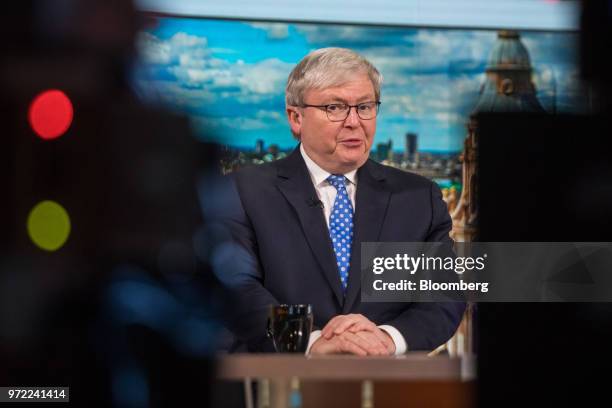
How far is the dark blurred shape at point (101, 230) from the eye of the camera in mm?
1126

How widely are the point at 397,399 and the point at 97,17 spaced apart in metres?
1.05

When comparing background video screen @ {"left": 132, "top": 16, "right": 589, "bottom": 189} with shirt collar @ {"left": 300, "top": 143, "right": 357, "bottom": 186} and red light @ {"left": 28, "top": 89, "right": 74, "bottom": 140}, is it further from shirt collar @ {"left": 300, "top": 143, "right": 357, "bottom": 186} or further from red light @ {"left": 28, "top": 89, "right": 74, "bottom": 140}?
Result: red light @ {"left": 28, "top": 89, "right": 74, "bottom": 140}

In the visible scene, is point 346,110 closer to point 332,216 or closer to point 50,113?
point 332,216

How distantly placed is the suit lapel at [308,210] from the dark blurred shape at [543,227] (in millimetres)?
1047

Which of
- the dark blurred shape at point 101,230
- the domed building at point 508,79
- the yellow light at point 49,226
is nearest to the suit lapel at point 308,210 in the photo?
the dark blurred shape at point 101,230

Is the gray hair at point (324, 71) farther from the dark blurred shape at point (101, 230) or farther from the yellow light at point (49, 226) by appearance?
the yellow light at point (49, 226)

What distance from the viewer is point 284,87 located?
2.21 m

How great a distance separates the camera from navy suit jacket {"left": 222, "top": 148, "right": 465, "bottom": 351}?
203 cm

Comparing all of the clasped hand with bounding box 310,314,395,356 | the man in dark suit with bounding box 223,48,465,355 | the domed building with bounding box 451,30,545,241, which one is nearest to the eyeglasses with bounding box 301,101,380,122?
the man in dark suit with bounding box 223,48,465,355

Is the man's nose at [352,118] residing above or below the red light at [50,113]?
above

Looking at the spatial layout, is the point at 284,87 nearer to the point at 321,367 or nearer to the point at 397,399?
the point at 397,399

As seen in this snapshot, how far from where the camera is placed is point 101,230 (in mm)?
1620

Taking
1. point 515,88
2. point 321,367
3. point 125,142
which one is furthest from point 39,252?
point 515,88

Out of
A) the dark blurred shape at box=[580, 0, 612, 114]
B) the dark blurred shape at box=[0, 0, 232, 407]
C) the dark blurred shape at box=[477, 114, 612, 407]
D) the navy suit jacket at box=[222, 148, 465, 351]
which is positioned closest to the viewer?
the dark blurred shape at box=[477, 114, 612, 407]
